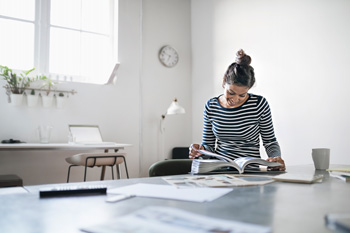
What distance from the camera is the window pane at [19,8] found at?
3.47 m

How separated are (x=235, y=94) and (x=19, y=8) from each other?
2903 mm

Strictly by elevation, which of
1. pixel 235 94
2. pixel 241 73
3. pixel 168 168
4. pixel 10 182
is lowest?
pixel 10 182

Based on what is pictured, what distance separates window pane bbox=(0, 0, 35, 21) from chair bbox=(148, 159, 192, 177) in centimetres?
283

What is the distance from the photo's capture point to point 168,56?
453 centimetres

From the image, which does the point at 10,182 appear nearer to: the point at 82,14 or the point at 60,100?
the point at 60,100

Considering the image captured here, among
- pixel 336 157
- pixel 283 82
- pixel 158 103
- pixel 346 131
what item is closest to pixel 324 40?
pixel 283 82

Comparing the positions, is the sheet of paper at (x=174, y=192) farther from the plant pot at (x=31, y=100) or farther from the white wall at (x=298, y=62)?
the plant pot at (x=31, y=100)

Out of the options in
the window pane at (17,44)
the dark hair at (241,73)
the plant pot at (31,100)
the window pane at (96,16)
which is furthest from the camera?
the window pane at (96,16)

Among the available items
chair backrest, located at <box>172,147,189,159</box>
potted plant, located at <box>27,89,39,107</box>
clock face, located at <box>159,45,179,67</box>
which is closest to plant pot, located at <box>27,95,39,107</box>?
potted plant, located at <box>27,89,39,107</box>

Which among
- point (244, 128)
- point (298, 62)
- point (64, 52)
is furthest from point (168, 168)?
point (64, 52)

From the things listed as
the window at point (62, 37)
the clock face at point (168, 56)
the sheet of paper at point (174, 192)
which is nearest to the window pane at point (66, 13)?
the window at point (62, 37)

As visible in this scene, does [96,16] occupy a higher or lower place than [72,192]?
higher

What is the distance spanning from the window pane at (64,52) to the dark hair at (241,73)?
256cm

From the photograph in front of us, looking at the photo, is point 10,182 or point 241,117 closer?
point 241,117
